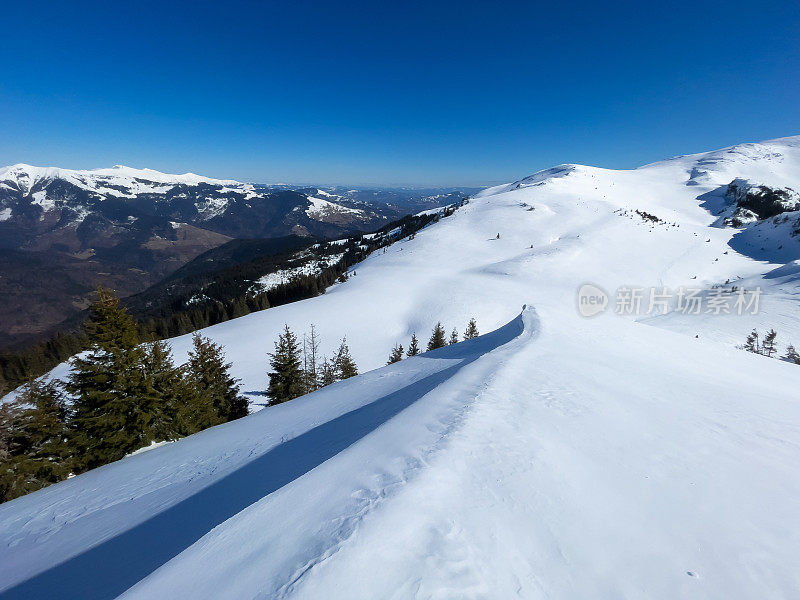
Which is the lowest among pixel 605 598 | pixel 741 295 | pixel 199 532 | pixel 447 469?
pixel 741 295

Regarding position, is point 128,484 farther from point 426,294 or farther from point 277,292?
point 277,292

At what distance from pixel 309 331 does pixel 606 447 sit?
38.7 m

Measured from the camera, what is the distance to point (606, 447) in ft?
17.4

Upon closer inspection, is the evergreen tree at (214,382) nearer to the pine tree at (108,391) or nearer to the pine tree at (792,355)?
the pine tree at (108,391)

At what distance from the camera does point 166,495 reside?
21.8 feet

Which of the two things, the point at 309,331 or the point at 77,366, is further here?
the point at 309,331

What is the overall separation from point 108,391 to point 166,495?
10.9 m

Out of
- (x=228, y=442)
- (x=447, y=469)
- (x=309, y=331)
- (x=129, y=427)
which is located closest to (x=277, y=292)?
(x=309, y=331)

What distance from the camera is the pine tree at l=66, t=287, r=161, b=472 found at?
14172 millimetres

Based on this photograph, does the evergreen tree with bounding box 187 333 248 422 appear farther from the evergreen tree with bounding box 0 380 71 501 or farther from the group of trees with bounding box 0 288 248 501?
the evergreen tree with bounding box 0 380 71 501

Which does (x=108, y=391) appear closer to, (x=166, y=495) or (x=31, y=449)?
(x=31, y=449)

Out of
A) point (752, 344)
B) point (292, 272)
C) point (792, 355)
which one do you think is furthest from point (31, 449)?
point (292, 272)

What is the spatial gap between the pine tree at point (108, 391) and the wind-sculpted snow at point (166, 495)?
4523 mm

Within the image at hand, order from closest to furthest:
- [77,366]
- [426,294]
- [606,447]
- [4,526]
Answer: [606,447] → [4,526] → [77,366] → [426,294]
